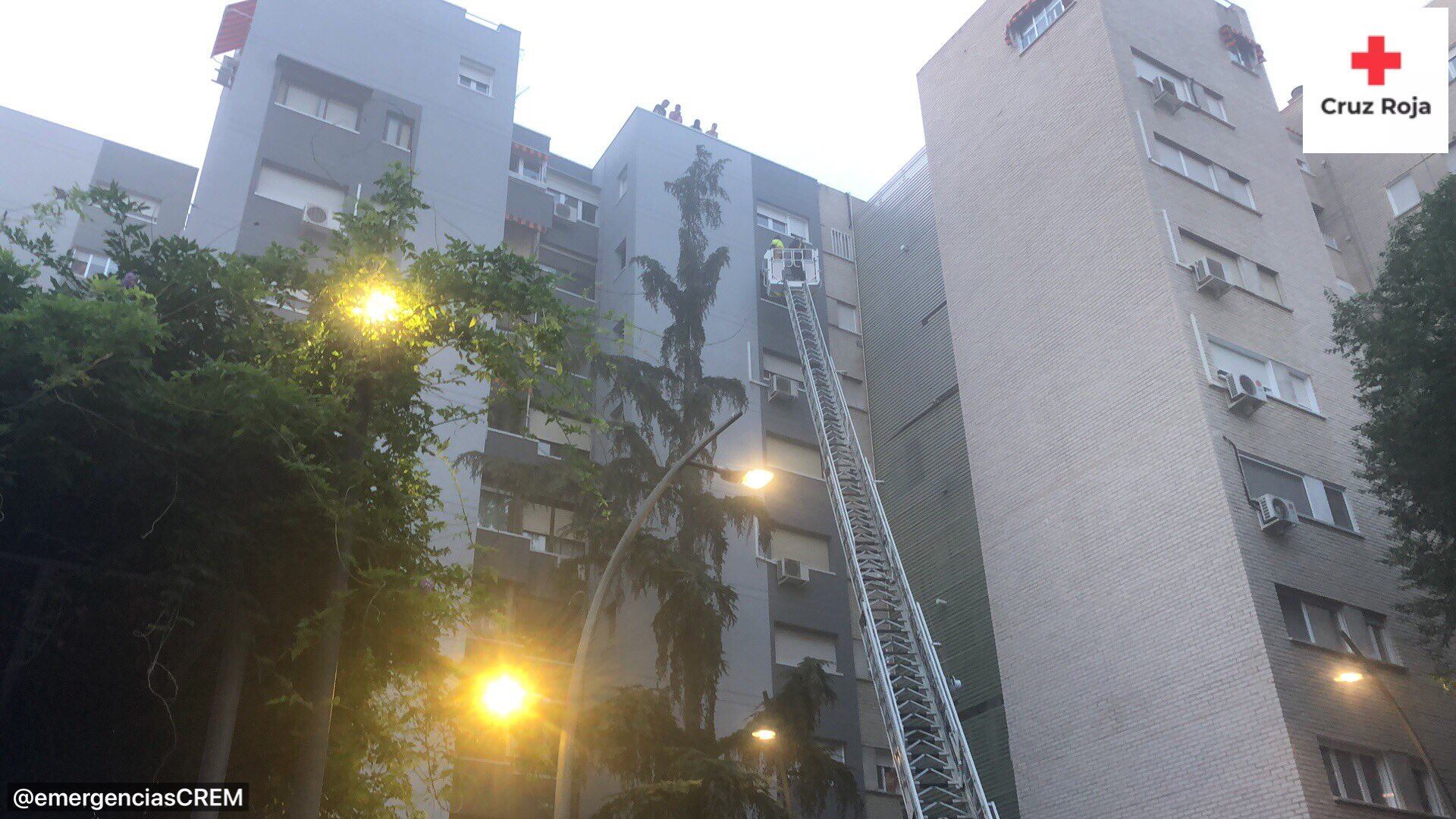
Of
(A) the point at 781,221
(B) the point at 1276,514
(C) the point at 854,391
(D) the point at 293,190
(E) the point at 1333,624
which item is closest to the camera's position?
(B) the point at 1276,514

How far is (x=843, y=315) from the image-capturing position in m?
Answer: 35.9

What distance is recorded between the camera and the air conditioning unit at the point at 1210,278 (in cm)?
2339

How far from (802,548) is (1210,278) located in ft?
37.6

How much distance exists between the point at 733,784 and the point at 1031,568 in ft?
26.9

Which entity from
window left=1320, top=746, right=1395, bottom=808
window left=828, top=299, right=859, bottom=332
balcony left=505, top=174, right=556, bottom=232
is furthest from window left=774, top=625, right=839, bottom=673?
balcony left=505, top=174, right=556, bottom=232

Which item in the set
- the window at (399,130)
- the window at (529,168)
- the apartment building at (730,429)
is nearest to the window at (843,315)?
the apartment building at (730,429)

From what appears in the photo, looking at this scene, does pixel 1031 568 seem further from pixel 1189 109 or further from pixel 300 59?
pixel 300 59

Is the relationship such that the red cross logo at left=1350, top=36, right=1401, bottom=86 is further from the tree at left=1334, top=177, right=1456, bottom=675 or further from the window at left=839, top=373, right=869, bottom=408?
the window at left=839, top=373, right=869, bottom=408

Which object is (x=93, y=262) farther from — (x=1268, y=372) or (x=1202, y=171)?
(x=1268, y=372)

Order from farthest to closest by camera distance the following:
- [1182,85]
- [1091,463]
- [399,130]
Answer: [399,130]
[1182,85]
[1091,463]

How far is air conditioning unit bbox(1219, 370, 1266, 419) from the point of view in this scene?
71.3 ft

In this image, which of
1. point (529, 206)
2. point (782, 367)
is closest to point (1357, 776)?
point (782, 367)

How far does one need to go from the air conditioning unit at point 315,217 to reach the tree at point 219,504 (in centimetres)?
1312

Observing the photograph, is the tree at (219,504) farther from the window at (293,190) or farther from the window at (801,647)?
the window at (801,647)
